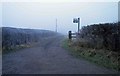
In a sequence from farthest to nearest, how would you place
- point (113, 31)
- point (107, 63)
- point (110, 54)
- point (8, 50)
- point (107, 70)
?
point (8, 50) → point (113, 31) → point (110, 54) → point (107, 63) → point (107, 70)

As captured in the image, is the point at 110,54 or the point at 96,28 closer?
the point at 110,54

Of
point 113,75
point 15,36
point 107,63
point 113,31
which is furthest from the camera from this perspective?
point 15,36

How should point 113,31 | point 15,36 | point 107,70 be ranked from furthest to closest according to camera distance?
point 15,36, point 113,31, point 107,70

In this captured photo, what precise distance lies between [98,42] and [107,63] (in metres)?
5.42

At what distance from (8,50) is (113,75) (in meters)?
11.4

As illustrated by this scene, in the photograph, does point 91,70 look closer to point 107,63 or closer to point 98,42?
point 107,63

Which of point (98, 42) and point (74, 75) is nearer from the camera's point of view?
point (74, 75)

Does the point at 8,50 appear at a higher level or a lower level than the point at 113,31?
lower

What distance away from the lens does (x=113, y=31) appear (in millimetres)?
15398

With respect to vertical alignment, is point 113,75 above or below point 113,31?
below

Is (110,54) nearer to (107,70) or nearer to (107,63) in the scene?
(107,63)

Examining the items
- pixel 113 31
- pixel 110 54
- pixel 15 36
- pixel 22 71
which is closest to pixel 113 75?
pixel 22 71

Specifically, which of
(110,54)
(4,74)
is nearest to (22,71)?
(4,74)

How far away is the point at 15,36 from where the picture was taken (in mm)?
24594
